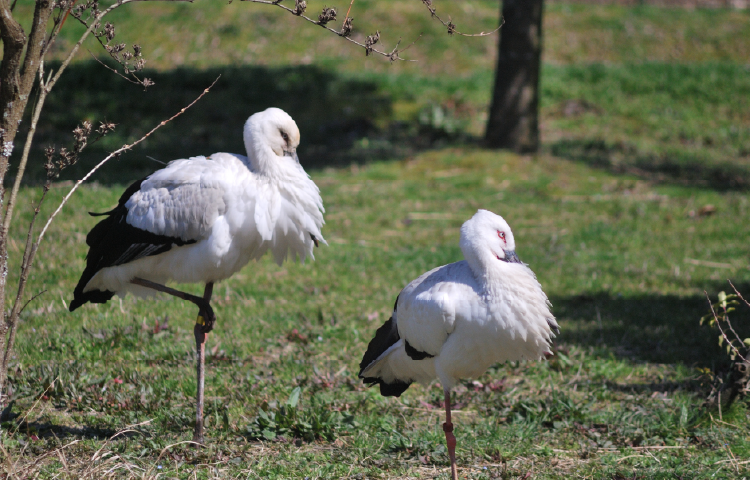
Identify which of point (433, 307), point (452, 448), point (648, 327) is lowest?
point (452, 448)

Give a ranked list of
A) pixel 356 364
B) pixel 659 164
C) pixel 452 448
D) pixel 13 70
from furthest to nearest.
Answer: pixel 659 164 < pixel 356 364 < pixel 452 448 < pixel 13 70

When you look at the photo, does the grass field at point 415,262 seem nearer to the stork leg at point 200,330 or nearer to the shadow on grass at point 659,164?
the shadow on grass at point 659,164

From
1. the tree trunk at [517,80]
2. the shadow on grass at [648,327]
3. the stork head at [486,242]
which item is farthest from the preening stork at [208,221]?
the tree trunk at [517,80]

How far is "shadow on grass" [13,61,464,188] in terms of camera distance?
11680mm

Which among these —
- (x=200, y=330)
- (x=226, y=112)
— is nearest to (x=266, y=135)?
(x=200, y=330)

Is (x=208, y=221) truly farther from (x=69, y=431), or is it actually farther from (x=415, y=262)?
(x=415, y=262)

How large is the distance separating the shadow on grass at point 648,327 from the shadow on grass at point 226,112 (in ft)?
18.3

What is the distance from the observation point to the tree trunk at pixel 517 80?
1110cm

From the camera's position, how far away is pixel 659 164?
11.8m

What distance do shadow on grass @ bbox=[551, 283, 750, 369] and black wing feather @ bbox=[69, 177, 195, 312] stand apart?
342 cm

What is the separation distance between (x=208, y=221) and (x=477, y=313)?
5.60 ft

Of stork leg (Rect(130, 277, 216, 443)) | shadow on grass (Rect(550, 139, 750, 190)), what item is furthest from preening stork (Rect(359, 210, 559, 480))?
shadow on grass (Rect(550, 139, 750, 190))

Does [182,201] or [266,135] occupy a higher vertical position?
[266,135]

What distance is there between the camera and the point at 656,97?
547 inches
